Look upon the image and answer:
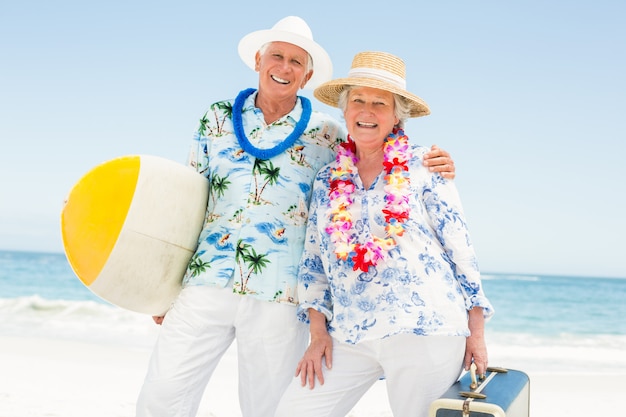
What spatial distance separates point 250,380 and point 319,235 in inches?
27.3

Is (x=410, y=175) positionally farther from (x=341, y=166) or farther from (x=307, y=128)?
(x=307, y=128)

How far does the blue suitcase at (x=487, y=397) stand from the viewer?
6.29 feet

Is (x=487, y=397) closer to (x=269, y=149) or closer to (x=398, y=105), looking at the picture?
(x=398, y=105)

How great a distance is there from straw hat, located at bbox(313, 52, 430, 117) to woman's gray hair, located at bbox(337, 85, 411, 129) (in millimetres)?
20

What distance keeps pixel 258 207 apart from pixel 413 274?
74cm

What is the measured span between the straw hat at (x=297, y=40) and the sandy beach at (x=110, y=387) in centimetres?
271

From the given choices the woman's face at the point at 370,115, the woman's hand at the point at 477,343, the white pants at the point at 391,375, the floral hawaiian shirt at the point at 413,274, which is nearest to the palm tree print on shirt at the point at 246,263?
the floral hawaiian shirt at the point at 413,274

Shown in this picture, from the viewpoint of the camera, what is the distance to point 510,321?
16000mm

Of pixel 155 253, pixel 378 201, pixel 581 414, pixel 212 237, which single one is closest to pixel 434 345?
pixel 378 201

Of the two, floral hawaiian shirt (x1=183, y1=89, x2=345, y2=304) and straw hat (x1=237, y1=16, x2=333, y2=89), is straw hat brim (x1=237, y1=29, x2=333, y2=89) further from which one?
floral hawaiian shirt (x1=183, y1=89, x2=345, y2=304)

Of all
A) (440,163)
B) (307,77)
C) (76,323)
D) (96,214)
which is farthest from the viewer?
(76,323)

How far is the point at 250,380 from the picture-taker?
8.61ft

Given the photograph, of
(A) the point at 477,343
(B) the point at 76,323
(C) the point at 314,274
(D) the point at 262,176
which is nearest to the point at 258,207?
(D) the point at 262,176

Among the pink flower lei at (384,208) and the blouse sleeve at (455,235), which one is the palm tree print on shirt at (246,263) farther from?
the blouse sleeve at (455,235)
